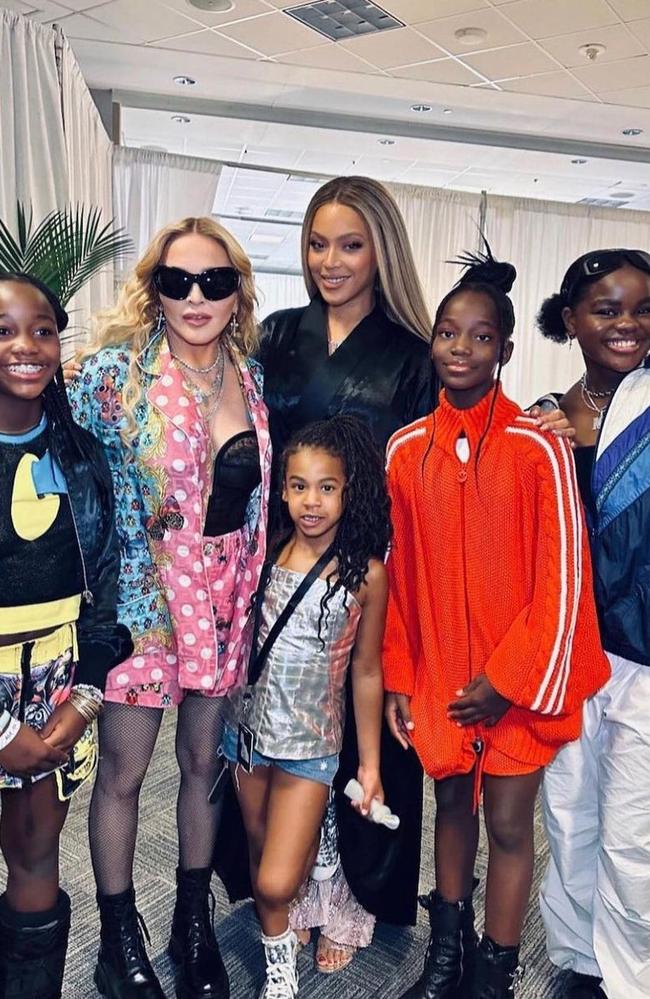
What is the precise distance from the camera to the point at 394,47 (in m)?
4.92

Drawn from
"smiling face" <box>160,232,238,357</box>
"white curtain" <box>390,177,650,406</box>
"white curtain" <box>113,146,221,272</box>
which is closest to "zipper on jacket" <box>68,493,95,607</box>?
"smiling face" <box>160,232,238,357</box>

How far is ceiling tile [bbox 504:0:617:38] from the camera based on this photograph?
4.32 m

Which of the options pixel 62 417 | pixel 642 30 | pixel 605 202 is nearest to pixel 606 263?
pixel 62 417

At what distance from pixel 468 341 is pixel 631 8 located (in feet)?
12.1

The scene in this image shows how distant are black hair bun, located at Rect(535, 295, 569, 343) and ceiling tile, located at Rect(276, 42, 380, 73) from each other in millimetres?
3704

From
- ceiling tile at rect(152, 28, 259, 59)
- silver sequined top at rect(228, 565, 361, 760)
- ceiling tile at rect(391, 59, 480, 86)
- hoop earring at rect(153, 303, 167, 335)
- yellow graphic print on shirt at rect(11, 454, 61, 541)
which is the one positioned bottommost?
silver sequined top at rect(228, 565, 361, 760)

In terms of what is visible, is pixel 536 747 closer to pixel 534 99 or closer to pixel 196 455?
pixel 196 455

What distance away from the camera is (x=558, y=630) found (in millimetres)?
1609

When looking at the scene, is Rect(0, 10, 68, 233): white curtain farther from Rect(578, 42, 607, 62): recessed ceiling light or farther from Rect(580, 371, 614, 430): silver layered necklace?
Rect(580, 371, 614, 430): silver layered necklace

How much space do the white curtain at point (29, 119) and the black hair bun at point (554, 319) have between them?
3251 mm

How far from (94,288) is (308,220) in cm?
396

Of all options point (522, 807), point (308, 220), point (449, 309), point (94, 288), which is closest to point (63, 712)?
point (522, 807)

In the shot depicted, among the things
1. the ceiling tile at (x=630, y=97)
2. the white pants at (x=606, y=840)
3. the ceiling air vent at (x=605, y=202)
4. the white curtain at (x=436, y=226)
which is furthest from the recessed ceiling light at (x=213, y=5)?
the ceiling air vent at (x=605, y=202)

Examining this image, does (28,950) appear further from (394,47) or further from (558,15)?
(394,47)
